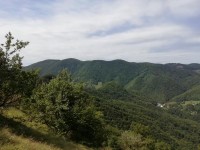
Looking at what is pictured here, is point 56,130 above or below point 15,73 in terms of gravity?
below

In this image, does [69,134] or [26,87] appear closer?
[26,87]

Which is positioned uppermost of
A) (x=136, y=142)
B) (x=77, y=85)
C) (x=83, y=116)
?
(x=77, y=85)

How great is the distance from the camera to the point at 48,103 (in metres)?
34.5

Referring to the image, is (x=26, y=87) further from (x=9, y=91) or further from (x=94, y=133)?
(x=94, y=133)

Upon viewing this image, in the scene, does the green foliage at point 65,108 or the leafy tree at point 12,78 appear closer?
the leafy tree at point 12,78

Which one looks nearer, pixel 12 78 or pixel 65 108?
pixel 12 78

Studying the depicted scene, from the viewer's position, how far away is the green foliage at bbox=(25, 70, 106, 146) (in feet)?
113

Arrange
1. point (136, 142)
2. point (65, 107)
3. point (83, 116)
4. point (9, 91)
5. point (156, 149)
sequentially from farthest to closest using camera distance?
point (156, 149), point (136, 142), point (83, 116), point (65, 107), point (9, 91)

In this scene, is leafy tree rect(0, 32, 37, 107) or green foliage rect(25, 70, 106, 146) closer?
leafy tree rect(0, 32, 37, 107)

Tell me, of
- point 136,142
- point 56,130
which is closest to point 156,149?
point 136,142

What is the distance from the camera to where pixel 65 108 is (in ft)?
110

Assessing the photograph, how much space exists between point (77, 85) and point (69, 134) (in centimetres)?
574

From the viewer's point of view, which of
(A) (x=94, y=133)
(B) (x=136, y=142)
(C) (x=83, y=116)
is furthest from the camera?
(B) (x=136, y=142)

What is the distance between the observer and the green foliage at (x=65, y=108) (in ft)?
113
